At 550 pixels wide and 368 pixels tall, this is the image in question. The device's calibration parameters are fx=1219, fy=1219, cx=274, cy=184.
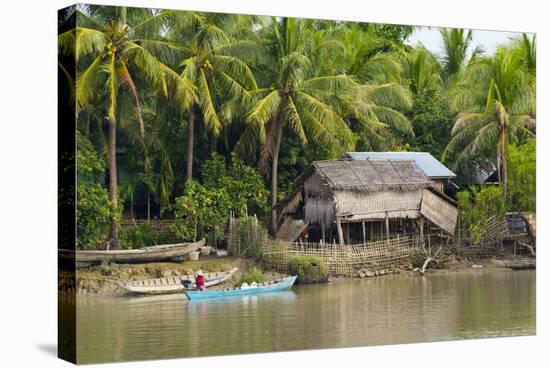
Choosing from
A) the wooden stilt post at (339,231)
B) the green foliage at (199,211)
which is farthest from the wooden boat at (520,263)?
the green foliage at (199,211)

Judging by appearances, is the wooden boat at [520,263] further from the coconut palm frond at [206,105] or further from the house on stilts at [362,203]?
the coconut palm frond at [206,105]

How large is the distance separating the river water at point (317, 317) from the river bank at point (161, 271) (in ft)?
0.31

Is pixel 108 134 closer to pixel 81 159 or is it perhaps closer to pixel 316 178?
pixel 81 159

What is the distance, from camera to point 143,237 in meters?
12.9

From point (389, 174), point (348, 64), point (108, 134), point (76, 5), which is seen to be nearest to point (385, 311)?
point (389, 174)

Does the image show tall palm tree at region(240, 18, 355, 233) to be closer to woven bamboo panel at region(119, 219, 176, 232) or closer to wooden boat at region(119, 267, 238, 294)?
wooden boat at region(119, 267, 238, 294)

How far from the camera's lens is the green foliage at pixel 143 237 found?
503 inches

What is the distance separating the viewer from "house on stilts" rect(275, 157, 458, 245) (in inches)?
546

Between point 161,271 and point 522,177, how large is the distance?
15.7 ft

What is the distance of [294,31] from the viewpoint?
45.0 ft

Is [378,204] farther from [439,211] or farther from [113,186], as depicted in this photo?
[113,186]

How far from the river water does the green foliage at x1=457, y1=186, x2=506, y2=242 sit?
1.83 feet

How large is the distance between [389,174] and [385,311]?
5.31 ft

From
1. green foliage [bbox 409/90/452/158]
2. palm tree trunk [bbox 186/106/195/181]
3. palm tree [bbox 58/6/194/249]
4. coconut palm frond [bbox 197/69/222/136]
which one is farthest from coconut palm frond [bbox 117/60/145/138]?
green foliage [bbox 409/90/452/158]
